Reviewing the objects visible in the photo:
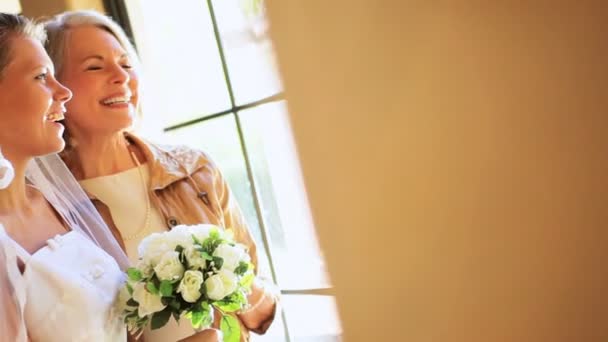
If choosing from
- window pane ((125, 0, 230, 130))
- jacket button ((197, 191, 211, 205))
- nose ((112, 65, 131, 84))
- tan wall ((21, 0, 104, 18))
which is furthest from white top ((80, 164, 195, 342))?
tan wall ((21, 0, 104, 18))

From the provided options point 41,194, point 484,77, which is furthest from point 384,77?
point 41,194

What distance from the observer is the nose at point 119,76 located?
1.93 meters

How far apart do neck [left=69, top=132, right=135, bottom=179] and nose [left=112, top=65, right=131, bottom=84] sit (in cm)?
16

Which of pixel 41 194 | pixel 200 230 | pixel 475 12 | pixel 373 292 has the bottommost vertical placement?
pixel 373 292

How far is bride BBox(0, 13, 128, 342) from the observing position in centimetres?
145

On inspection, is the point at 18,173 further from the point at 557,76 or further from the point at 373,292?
the point at 557,76

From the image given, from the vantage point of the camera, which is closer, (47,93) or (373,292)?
(47,93)

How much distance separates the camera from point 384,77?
1891mm

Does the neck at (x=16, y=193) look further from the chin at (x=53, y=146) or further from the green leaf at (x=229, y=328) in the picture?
the green leaf at (x=229, y=328)

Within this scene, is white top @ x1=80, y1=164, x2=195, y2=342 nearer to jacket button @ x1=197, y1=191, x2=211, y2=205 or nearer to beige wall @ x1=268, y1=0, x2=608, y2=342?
jacket button @ x1=197, y1=191, x2=211, y2=205

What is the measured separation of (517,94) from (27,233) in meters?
1.29

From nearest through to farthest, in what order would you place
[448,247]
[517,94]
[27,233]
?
[27,233]
[517,94]
[448,247]

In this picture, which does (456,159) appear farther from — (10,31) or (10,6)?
(10,6)

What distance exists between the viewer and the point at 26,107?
1.56m
